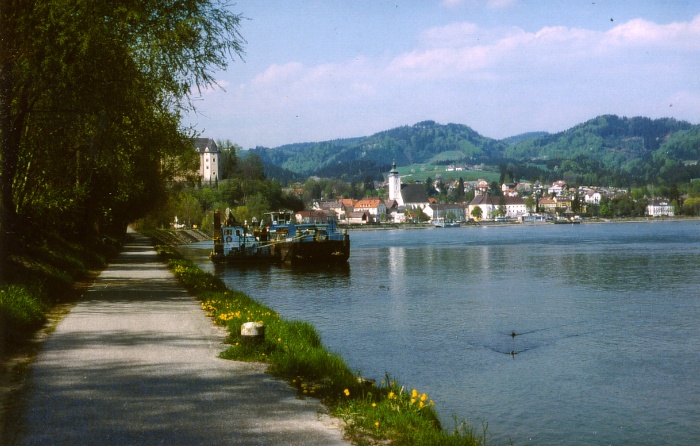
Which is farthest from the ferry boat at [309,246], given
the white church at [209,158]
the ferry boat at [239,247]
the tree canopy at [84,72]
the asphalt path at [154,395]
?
the white church at [209,158]

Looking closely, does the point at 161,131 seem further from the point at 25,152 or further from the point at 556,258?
the point at 556,258

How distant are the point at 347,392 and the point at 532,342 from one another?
12.4m

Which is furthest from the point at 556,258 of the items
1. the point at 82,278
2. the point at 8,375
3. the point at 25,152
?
the point at 8,375

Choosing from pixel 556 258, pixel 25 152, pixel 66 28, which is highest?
pixel 66 28

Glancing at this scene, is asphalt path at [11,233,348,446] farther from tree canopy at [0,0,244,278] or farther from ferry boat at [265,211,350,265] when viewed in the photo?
ferry boat at [265,211,350,265]

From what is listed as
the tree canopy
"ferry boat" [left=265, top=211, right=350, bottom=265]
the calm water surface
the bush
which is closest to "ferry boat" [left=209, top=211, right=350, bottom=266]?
"ferry boat" [left=265, top=211, right=350, bottom=265]

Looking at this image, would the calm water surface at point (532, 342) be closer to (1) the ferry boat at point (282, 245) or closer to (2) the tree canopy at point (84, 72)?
(2) the tree canopy at point (84, 72)

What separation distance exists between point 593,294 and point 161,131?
19.6 meters

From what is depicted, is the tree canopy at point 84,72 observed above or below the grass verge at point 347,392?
above

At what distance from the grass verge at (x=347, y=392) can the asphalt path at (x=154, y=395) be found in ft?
0.86

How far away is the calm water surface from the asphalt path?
4.04 metres

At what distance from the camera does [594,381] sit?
15.7 meters

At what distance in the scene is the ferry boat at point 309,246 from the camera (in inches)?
2219

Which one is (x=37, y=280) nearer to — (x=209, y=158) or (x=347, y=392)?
(x=347, y=392)
